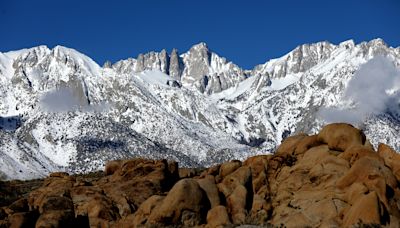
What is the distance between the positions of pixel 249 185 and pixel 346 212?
12203 mm

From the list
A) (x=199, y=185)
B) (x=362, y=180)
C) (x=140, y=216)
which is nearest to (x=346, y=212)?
(x=362, y=180)

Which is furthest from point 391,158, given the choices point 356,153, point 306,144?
point 306,144

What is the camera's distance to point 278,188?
202 feet

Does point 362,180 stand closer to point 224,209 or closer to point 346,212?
Answer: point 346,212

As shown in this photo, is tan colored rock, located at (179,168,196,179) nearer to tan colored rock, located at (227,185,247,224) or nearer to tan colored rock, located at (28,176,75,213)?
tan colored rock, located at (28,176,75,213)

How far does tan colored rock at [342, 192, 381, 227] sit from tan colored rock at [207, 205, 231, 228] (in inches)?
387

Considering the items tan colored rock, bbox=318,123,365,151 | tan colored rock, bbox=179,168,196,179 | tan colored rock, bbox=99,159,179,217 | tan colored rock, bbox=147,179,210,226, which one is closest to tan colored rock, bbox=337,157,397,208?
tan colored rock, bbox=318,123,365,151

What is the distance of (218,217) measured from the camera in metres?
56.7

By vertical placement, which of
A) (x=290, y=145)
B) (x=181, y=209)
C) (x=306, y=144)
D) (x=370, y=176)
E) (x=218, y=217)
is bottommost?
(x=218, y=217)

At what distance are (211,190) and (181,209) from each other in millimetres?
4150

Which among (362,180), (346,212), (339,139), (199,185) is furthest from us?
(339,139)

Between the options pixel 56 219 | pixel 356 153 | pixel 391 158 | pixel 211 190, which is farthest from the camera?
pixel 391 158

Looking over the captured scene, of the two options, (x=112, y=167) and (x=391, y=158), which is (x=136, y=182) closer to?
(x=112, y=167)

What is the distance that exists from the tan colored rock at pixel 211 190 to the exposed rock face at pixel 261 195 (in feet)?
0.31
